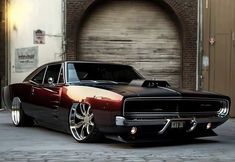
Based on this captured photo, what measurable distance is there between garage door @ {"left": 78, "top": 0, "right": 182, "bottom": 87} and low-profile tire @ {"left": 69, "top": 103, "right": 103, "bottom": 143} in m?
8.77

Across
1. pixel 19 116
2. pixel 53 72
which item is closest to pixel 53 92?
pixel 53 72

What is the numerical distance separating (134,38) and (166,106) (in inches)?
382

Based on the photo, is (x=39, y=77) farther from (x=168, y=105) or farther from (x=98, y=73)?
(x=168, y=105)

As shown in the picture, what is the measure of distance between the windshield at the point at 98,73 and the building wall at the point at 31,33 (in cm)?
769

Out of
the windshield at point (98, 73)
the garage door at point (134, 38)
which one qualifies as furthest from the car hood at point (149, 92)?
the garage door at point (134, 38)

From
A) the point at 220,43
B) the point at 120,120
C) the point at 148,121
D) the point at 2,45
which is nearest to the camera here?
the point at 120,120

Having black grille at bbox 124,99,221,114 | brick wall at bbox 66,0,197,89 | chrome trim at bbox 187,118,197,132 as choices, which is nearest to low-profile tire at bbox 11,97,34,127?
black grille at bbox 124,99,221,114

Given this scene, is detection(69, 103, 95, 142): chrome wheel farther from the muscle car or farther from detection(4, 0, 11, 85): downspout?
detection(4, 0, 11, 85): downspout

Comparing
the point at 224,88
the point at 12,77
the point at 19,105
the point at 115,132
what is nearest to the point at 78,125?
the point at 115,132

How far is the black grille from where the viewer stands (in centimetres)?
855

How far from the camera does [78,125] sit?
945 cm

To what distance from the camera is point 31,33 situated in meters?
18.8

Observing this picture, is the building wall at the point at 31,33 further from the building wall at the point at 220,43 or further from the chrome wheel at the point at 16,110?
the chrome wheel at the point at 16,110

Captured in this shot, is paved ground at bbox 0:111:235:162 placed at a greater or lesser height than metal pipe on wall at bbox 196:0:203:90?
lesser
